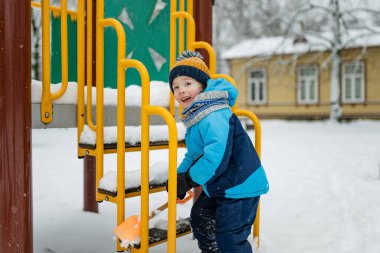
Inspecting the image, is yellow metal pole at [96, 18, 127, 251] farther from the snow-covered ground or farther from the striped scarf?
the snow-covered ground

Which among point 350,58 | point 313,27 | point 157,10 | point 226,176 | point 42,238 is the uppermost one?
point 313,27

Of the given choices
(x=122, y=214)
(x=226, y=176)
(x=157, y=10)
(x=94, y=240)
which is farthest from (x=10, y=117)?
(x=157, y=10)

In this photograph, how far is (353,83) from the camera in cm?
1908

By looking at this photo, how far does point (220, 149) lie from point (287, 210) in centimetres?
240

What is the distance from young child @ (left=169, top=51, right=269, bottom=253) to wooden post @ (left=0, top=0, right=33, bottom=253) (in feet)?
2.48

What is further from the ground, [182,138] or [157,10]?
[157,10]

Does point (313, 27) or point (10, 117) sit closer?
point (10, 117)

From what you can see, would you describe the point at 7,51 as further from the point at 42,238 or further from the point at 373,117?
the point at 373,117

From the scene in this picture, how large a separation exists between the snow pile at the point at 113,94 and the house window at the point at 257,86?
18.4 metres

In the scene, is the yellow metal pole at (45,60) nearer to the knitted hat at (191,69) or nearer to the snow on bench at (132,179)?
the snow on bench at (132,179)

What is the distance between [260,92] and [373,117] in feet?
18.5

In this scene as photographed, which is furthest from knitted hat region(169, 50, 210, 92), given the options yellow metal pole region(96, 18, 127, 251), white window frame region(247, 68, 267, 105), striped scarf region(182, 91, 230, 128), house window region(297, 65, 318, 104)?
white window frame region(247, 68, 267, 105)

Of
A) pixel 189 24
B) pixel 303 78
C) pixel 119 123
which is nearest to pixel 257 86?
pixel 303 78

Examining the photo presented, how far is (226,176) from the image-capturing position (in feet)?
6.72
